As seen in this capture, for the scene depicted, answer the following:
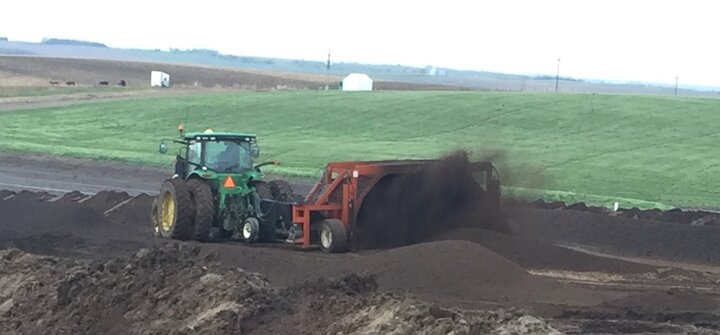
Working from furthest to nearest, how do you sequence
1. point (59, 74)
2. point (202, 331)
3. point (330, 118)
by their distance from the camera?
point (59, 74)
point (330, 118)
point (202, 331)

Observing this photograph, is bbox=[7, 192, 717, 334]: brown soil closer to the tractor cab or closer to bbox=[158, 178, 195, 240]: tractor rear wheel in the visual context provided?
bbox=[158, 178, 195, 240]: tractor rear wheel

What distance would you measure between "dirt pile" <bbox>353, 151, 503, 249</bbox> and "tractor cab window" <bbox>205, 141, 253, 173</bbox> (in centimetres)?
266

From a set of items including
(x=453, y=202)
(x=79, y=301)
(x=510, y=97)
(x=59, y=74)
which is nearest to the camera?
(x=79, y=301)

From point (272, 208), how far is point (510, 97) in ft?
163

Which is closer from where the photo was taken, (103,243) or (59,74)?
(103,243)

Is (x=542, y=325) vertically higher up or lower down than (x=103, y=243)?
higher up

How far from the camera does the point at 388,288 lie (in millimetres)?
17156

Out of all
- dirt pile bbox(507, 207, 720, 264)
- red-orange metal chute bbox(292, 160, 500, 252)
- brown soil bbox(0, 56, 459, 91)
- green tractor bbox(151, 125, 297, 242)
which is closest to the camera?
red-orange metal chute bbox(292, 160, 500, 252)

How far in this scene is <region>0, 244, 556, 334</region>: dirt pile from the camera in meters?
11.5

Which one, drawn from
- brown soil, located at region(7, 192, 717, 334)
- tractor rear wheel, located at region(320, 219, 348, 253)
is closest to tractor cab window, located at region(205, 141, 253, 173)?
brown soil, located at region(7, 192, 717, 334)

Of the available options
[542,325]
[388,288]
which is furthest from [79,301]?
[542,325]

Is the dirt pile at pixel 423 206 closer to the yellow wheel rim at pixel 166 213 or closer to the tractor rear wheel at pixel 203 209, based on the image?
the tractor rear wheel at pixel 203 209

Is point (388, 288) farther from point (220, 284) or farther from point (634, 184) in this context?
point (634, 184)

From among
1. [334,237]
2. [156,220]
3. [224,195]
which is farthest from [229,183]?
[334,237]
